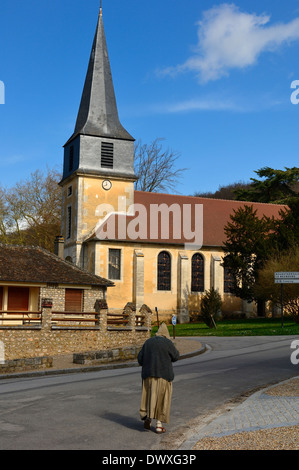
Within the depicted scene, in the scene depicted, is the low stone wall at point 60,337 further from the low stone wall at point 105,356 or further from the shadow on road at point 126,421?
the shadow on road at point 126,421

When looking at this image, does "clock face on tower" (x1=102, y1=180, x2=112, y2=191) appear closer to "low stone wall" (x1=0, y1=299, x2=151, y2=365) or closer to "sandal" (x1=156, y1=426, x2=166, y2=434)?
"low stone wall" (x1=0, y1=299, x2=151, y2=365)

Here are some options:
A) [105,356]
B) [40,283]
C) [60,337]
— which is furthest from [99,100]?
[105,356]

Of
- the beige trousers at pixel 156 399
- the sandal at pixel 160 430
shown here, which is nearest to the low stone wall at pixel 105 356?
the beige trousers at pixel 156 399

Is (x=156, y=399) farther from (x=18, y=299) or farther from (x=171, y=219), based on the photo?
(x=171, y=219)

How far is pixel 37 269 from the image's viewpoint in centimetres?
3041

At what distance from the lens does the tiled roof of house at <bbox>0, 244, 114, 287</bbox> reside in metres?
29.3

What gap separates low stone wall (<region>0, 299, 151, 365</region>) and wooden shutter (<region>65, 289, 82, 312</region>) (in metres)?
7.12

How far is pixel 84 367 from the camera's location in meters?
17.3

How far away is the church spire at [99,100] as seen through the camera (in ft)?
140

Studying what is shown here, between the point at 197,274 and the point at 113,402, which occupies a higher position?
the point at 197,274

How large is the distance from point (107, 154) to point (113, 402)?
3389 cm

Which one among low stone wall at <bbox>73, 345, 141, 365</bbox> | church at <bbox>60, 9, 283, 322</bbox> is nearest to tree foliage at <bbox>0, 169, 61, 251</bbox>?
church at <bbox>60, 9, 283, 322</bbox>

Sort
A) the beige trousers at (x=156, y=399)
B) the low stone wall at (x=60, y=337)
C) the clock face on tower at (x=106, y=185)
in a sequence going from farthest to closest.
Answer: the clock face on tower at (x=106, y=185) → the low stone wall at (x=60, y=337) → the beige trousers at (x=156, y=399)

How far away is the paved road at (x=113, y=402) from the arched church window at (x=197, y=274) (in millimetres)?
24741
